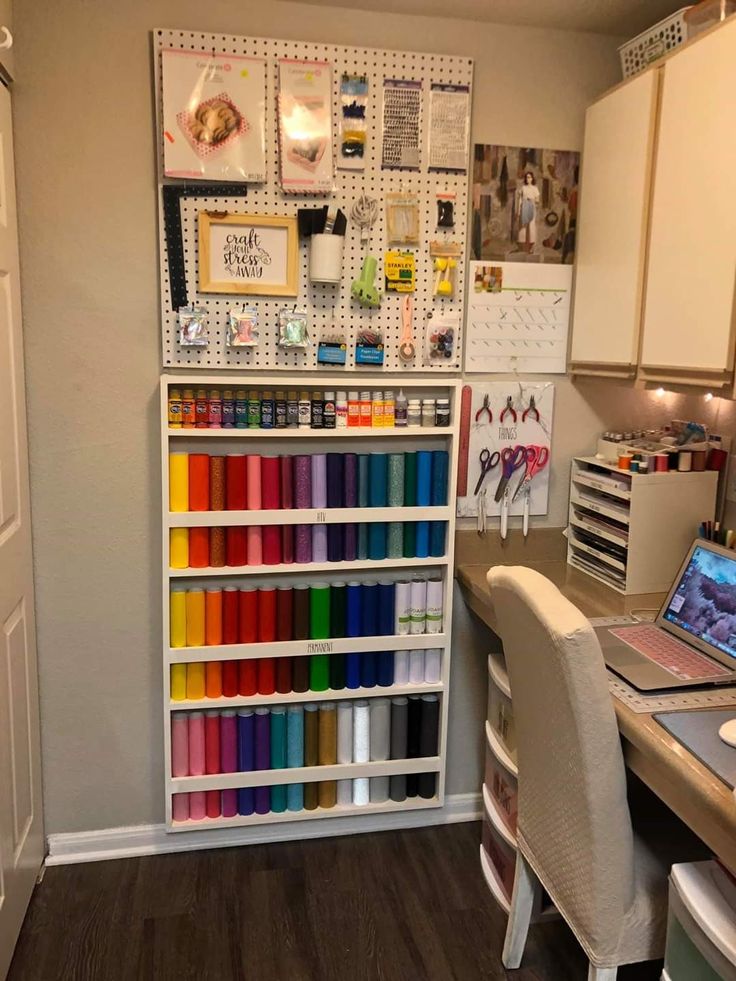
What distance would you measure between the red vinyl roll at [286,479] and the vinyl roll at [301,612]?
0.25m

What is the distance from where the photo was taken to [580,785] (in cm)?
147

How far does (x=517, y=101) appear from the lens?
2.20 metres

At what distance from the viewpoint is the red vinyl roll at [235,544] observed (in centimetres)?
217

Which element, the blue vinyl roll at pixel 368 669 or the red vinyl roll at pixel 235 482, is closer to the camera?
the red vinyl roll at pixel 235 482

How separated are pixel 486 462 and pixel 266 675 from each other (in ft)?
A: 3.00

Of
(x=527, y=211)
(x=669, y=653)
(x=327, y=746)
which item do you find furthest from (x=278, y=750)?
(x=527, y=211)

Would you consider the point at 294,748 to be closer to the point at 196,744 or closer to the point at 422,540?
the point at 196,744

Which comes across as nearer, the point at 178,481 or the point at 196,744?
the point at 178,481

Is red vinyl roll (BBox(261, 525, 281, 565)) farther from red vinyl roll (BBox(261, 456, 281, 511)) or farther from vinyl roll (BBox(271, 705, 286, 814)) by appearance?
vinyl roll (BBox(271, 705, 286, 814))

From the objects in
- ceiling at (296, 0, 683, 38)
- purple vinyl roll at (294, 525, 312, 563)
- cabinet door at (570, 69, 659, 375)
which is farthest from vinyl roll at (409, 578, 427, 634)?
ceiling at (296, 0, 683, 38)

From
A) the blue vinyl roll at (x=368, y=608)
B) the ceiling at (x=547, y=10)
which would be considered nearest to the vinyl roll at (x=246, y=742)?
the blue vinyl roll at (x=368, y=608)

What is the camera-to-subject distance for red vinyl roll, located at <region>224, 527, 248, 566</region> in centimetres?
217

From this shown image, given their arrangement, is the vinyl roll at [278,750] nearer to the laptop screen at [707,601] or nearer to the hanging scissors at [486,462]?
the hanging scissors at [486,462]

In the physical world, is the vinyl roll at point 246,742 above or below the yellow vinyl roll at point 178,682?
below
